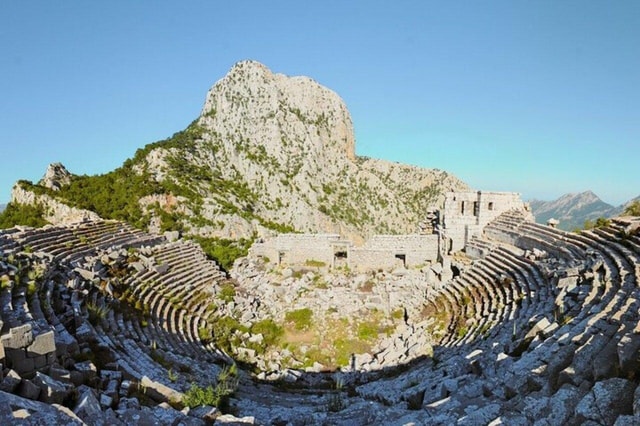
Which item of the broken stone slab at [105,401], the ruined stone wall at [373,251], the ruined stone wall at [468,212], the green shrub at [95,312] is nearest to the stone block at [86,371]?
the broken stone slab at [105,401]

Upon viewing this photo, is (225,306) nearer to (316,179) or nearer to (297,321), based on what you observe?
(297,321)

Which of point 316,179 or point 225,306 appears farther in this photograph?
point 316,179

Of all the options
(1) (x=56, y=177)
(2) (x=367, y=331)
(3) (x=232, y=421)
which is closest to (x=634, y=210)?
(2) (x=367, y=331)

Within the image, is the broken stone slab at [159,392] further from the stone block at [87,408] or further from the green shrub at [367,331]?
the green shrub at [367,331]

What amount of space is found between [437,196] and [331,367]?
59.6 metres

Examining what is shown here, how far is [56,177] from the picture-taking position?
39.6 meters

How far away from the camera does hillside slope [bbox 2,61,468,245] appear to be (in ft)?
130

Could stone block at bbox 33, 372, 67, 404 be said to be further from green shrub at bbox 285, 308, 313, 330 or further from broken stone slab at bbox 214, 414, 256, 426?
green shrub at bbox 285, 308, 313, 330

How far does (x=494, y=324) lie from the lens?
12.0m

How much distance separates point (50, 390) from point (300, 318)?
1212cm

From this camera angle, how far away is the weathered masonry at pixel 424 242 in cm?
2176

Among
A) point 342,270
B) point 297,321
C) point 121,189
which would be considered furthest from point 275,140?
point 297,321

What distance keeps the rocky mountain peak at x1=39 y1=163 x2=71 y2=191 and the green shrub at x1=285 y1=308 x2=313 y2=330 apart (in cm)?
3179

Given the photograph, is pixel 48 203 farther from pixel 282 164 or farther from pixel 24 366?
pixel 24 366
